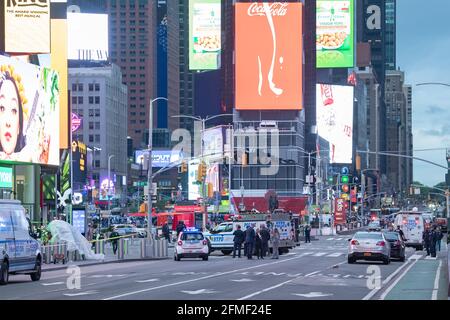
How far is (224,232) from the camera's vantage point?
60.7m

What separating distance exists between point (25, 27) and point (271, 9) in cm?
9327

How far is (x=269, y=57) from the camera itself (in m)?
162

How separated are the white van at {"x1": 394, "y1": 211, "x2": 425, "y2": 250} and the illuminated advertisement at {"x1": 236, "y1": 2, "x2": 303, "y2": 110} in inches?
3356

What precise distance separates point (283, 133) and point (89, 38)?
36554 mm

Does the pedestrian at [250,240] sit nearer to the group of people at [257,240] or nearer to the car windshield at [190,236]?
the group of people at [257,240]

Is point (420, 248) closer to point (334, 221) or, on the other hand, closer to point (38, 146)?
point (38, 146)

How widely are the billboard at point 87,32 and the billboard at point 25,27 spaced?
92752 mm

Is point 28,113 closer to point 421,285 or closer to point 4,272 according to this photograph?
point 4,272

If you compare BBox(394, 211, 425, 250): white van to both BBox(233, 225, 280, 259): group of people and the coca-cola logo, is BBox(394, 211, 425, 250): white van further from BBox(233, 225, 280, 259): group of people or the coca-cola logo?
the coca-cola logo

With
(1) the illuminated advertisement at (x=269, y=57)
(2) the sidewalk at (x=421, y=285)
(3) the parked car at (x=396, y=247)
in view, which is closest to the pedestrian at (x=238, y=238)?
(3) the parked car at (x=396, y=247)

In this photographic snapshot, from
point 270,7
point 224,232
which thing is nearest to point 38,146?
point 224,232

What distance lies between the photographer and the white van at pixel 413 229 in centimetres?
7519

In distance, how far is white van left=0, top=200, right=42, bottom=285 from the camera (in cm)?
3247

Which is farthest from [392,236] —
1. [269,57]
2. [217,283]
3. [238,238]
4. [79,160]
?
[269,57]
